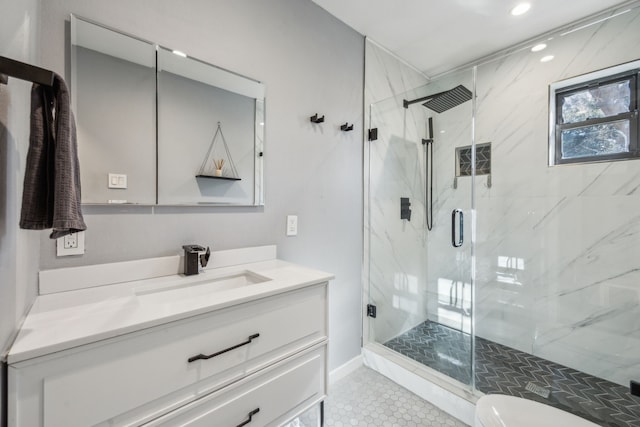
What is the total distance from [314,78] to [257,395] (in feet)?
5.89

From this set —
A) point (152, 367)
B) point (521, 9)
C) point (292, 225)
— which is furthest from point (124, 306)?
point (521, 9)

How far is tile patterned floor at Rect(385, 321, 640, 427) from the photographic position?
5.07 feet

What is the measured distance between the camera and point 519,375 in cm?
184

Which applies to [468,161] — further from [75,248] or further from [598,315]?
[75,248]

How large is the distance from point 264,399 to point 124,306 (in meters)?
0.61

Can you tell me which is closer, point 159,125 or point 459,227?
point 159,125

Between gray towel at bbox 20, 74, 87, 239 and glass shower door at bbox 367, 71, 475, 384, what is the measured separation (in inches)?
72.4

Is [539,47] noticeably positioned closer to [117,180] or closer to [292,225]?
[292,225]

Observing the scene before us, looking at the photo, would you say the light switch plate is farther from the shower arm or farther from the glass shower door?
the shower arm

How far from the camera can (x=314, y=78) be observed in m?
1.78

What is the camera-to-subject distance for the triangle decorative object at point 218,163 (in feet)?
4.39

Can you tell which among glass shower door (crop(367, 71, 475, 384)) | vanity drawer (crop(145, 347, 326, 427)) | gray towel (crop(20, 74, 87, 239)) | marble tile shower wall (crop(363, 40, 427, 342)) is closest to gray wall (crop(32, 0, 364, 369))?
marble tile shower wall (crop(363, 40, 427, 342))

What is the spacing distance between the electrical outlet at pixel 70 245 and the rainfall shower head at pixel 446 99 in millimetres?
2461

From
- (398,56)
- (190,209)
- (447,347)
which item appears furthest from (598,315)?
(190,209)
